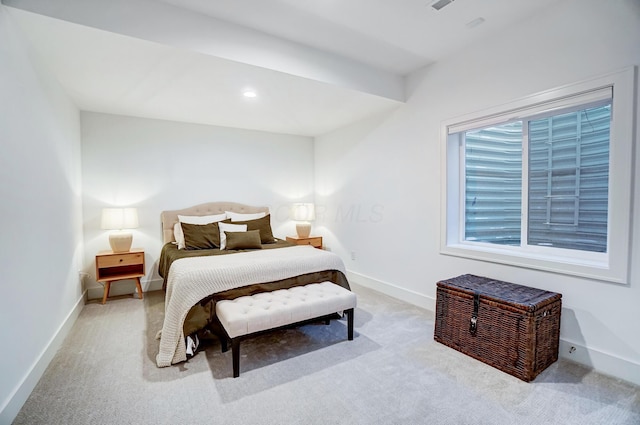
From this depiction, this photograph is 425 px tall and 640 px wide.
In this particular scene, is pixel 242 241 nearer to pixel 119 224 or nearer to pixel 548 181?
pixel 119 224

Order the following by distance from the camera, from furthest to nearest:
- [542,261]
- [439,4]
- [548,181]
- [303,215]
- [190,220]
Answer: [303,215], [190,220], [548,181], [542,261], [439,4]

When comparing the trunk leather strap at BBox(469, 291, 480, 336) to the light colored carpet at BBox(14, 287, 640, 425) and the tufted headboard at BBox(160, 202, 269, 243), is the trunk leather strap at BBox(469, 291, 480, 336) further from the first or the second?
the tufted headboard at BBox(160, 202, 269, 243)

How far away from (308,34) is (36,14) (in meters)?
1.85

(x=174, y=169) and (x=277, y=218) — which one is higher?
(x=174, y=169)

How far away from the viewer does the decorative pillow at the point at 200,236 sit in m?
3.64

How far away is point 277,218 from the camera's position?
200 inches

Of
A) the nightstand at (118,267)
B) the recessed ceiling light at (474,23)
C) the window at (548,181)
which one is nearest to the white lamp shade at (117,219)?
the nightstand at (118,267)

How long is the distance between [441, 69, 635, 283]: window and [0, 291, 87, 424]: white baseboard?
3.43 m

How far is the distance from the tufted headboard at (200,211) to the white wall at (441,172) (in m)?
1.33

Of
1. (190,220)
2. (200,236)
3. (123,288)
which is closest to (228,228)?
(200,236)

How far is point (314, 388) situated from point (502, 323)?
1398 millimetres

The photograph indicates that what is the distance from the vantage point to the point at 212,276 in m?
2.40

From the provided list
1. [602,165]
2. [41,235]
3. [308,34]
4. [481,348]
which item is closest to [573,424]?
[481,348]

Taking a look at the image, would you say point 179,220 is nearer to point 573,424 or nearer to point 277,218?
point 277,218
